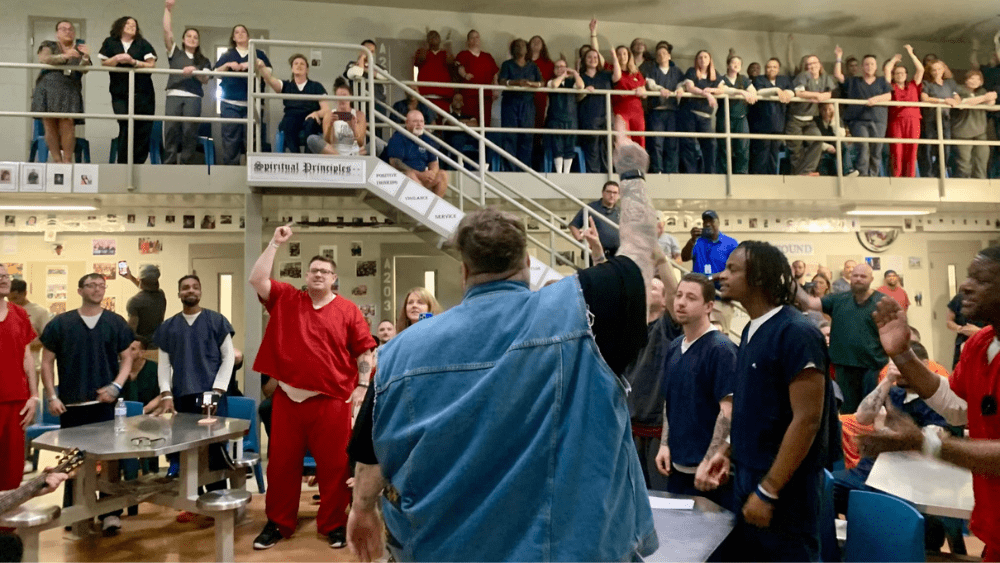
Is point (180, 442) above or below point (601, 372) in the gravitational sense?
below

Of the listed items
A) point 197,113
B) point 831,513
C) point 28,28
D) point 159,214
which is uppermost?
point 28,28

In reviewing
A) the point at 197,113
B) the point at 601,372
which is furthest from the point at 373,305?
the point at 601,372

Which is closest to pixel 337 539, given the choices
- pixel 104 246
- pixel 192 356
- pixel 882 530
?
pixel 192 356

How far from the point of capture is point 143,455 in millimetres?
4012

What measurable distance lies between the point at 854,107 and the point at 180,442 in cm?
976

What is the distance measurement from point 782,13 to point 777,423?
10.4m

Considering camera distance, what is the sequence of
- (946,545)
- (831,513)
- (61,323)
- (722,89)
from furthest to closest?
(722,89) < (61,323) < (946,545) < (831,513)

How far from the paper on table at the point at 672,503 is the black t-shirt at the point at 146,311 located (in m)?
6.24

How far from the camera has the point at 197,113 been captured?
7.98 m

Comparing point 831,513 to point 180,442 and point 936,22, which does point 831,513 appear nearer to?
point 180,442

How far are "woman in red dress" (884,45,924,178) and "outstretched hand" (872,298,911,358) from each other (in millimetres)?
8623

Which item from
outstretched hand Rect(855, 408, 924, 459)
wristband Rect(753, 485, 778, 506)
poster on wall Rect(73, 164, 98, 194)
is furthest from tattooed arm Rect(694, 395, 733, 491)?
poster on wall Rect(73, 164, 98, 194)

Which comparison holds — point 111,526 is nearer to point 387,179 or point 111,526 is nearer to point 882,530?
point 387,179

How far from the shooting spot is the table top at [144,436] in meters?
4.03
